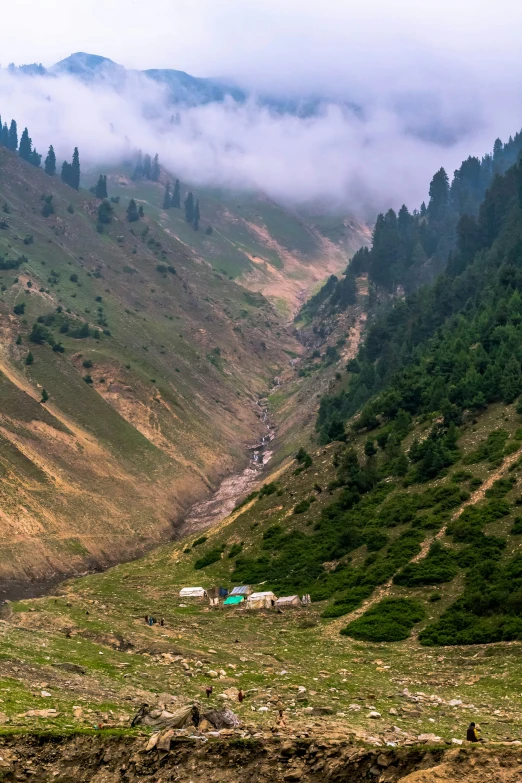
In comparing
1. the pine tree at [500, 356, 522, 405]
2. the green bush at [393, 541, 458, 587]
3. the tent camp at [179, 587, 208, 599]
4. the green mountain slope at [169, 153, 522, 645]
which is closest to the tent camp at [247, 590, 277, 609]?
the green mountain slope at [169, 153, 522, 645]

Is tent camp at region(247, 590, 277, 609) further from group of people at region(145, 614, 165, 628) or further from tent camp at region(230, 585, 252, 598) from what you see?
group of people at region(145, 614, 165, 628)

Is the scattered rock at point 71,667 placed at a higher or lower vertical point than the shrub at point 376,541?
higher

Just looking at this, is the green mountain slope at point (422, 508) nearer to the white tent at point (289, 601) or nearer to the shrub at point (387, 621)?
the shrub at point (387, 621)

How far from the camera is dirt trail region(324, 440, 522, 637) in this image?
199ft

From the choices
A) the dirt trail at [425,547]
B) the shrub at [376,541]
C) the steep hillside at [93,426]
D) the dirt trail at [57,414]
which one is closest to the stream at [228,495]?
the steep hillside at [93,426]

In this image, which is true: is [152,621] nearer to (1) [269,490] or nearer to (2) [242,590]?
(2) [242,590]

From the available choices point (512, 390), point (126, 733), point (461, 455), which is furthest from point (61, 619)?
point (512, 390)

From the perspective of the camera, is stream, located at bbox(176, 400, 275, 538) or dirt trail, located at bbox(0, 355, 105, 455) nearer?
stream, located at bbox(176, 400, 275, 538)

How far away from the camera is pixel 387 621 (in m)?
57.7

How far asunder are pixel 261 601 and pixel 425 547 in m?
13.8

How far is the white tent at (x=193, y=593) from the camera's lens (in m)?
73.4

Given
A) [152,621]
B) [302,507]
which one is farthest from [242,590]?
[302,507]

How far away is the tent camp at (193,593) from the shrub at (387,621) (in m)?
18.1

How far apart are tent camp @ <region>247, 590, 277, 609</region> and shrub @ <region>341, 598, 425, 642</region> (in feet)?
32.0
